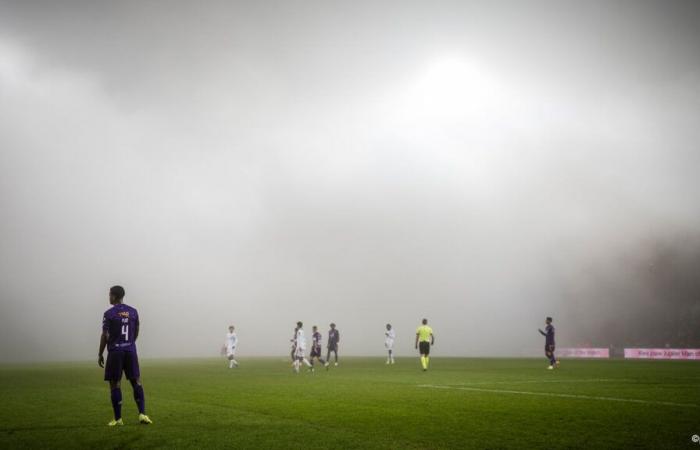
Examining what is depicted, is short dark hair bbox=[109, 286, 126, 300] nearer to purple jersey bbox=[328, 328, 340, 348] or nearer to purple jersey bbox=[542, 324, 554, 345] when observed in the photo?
purple jersey bbox=[542, 324, 554, 345]

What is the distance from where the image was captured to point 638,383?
19.7 m

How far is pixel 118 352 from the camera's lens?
11.2 metres

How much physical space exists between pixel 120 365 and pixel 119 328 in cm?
70

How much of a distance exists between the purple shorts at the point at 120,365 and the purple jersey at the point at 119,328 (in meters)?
0.11

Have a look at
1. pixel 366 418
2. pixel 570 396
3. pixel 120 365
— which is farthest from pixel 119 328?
pixel 570 396

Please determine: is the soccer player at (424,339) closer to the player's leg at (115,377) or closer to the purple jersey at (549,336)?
the purple jersey at (549,336)

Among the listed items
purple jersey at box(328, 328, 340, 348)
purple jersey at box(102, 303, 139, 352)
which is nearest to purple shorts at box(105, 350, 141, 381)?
purple jersey at box(102, 303, 139, 352)

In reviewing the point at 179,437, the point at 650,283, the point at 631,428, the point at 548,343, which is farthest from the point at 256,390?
the point at 650,283

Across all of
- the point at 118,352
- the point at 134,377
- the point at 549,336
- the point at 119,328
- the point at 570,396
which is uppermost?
the point at 119,328

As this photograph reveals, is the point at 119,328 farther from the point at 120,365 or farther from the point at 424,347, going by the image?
the point at 424,347

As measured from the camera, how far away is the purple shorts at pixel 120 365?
36.4 ft

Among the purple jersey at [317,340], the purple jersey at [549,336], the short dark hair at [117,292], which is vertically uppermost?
the short dark hair at [117,292]

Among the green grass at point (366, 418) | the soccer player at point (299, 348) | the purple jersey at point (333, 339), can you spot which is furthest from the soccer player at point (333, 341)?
the green grass at point (366, 418)

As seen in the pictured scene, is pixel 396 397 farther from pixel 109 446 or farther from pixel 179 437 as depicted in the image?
pixel 109 446
